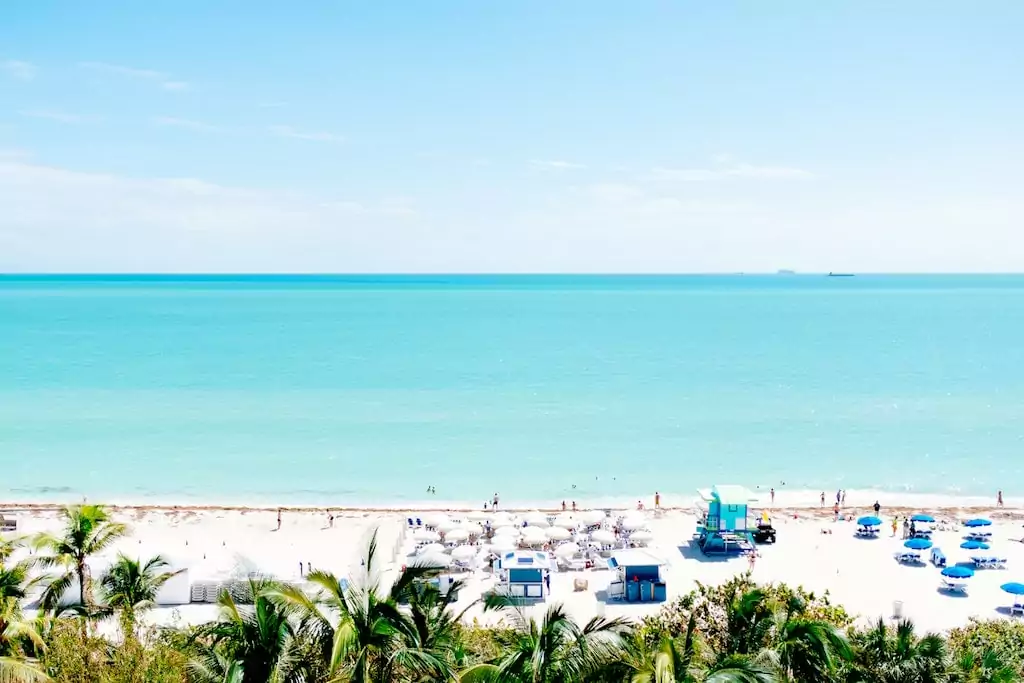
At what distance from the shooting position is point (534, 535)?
82.7 ft

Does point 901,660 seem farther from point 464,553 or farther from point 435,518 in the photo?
point 435,518

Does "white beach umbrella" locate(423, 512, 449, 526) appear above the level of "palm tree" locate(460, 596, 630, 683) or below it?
below

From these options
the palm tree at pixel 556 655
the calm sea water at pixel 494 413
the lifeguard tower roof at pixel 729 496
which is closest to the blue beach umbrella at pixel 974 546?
the lifeguard tower roof at pixel 729 496

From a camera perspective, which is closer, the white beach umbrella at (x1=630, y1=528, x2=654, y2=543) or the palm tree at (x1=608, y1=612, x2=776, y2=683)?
the palm tree at (x1=608, y1=612, x2=776, y2=683)

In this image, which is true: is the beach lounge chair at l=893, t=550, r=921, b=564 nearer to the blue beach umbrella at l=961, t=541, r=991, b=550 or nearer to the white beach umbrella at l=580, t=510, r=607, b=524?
the blue beach umbrella at l=961, t=541, r=991, b=550

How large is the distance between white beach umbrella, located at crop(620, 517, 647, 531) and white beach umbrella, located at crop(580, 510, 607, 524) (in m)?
0.88

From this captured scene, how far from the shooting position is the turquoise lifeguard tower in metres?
24.1

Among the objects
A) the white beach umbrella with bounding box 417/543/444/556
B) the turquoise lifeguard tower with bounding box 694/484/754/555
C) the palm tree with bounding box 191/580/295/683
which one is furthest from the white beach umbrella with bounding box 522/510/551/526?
the palm tree with bounding box 191/580/295/683

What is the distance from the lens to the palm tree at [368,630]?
822cm

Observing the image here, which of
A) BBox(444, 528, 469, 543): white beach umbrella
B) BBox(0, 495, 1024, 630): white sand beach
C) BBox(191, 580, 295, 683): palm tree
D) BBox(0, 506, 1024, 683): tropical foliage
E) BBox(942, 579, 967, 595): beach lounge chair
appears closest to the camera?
BBox(0, 506, 1024, 683): tropical foliage

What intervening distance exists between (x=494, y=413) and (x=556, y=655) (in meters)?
45.3

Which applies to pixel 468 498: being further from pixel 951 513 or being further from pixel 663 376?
pixel 663 376

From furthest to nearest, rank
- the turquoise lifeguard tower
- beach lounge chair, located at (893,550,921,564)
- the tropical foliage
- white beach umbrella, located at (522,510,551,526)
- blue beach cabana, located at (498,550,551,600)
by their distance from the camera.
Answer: white beach umbrella, located at (522,510,551,526) < the turquoise lifeguard tower < beach lounge chair, located at (893,550,921,564) < blue beach cabana, located at (498,550,551,600) < the tropical foliage

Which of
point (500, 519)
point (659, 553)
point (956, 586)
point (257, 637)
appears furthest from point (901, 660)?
point (500, 519)
